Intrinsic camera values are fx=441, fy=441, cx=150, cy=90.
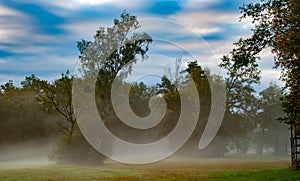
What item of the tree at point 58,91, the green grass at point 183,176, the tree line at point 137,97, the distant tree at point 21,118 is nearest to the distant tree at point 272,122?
the tree line at point 137,97

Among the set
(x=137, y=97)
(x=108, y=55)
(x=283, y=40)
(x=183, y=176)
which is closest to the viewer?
(x=283, y=40)

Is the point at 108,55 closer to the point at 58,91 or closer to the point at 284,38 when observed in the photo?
the point at 58,91

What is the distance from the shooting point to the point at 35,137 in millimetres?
67375

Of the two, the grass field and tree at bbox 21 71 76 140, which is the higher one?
tree at bbox 21 71 76 140

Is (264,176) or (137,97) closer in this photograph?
(264,176)

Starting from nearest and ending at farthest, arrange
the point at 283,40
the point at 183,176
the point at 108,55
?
the point at 283,40
the point at 183,176
the point at 108,55

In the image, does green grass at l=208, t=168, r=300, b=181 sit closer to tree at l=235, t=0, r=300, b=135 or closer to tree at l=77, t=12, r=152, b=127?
tree at l=235, t=0, r=300, b=135

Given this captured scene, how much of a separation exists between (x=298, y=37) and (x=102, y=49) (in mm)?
32948

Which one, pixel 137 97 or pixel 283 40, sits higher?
pixel 137 97

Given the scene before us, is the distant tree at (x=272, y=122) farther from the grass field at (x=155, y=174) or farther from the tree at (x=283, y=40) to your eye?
the tree at (x=283, y=40)

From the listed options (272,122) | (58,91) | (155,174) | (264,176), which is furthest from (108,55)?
(272,122)

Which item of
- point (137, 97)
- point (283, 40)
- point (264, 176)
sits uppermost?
point (137, 97)

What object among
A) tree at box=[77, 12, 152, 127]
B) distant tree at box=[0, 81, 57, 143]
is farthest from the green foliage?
distant tree at box=[0, 81, 57, 143]

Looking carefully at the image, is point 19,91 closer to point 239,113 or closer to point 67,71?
point 67,71
